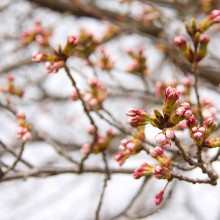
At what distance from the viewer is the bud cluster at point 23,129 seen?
2466mm

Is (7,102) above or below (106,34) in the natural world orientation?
above

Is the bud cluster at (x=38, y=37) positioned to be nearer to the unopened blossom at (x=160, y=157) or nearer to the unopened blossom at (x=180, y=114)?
the unopened blossom at (x=160, y=157)

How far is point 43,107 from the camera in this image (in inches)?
282

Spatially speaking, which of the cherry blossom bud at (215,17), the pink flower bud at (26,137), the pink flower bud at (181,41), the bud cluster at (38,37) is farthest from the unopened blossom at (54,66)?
the bud cluster at (38,37)

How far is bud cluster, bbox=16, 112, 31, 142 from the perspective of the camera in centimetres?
247

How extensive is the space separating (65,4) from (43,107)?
1.95 meters

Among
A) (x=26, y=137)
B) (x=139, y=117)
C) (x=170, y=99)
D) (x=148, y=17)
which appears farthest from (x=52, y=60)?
(x=148, y=17)

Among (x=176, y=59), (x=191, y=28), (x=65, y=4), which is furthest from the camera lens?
(x=65, y=4)

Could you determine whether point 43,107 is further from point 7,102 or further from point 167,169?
point 167,169

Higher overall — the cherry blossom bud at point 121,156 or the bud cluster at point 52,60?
the bud cluster at point 52,60

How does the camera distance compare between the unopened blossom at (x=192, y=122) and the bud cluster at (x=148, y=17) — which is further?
the bud cluster at (x=148, y=17)

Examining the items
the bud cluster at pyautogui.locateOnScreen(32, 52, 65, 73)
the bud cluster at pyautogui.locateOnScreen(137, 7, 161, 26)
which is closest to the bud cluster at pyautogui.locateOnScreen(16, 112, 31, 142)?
the bud cluster at pyautogui.locateOnScreen(32, 52, 65, 73)

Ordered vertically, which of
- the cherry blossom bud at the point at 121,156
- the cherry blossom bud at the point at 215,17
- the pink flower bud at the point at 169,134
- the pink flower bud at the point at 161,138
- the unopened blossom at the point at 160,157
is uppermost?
the cherry blossom bud at the point at 215,17

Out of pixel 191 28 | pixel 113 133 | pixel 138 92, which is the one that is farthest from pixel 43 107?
pixel 191 28
